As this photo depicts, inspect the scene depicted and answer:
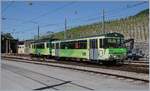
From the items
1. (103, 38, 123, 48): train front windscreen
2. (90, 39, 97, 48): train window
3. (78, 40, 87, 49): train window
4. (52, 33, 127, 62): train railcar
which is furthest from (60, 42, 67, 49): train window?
(103, 38, 123, 48): train front windscreen

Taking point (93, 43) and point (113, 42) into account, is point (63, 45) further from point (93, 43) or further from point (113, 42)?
point (113, 42)

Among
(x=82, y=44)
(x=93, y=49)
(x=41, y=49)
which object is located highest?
(x=82, y=44)

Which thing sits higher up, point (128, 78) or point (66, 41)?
point (66, 41)

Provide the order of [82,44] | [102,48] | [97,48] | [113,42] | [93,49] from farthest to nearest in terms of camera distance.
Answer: [82,44], [93,49], [97,48], [113,42], [102,48]

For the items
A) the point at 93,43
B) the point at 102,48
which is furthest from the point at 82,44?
the point at 102,48

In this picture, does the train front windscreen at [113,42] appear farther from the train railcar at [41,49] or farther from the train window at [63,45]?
the train railcar at [41,49]

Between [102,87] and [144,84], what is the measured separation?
2099 mm

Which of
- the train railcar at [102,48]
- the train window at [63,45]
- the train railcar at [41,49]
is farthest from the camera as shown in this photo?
the train railcar at [41,49]

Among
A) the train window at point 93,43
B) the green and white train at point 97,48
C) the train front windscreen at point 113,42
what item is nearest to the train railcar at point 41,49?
the green and white train at point 97,48

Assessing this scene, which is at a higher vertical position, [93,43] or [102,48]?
[93,43]

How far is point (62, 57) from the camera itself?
148ft

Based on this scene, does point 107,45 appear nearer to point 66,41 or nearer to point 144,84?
point 66,41

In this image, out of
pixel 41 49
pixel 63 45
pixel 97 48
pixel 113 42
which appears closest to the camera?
pixel 113 42

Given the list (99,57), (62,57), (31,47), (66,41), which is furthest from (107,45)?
(31,47)
